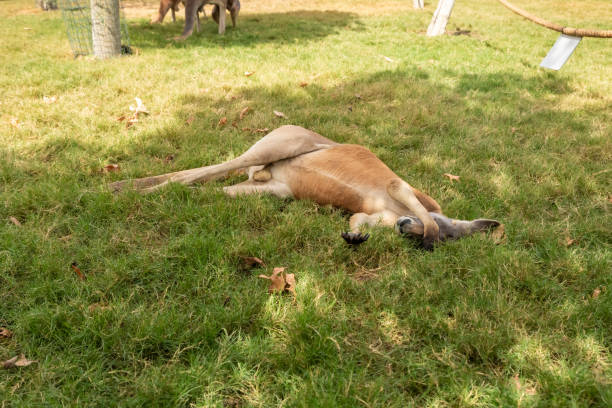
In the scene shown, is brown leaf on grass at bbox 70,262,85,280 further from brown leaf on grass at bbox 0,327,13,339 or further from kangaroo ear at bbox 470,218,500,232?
kangaroo ear at bbox 470,218,500,232

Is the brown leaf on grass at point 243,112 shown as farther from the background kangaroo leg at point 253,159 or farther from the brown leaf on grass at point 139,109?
the background kangaroo leg at point 253,159

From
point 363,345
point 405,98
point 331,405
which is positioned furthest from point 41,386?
point 405,98

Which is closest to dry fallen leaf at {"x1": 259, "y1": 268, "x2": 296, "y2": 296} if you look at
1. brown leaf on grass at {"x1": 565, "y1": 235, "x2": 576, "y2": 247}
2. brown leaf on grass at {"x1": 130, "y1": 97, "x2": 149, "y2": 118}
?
brown leaf on grass at {"x1": 565, "y1": 235, "x2": 576, "y2": 247}

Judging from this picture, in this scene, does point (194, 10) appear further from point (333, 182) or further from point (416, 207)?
point (416, 207)

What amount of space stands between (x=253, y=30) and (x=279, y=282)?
10.5m

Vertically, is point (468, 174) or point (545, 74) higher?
point (545, 74)

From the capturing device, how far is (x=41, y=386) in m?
1.85

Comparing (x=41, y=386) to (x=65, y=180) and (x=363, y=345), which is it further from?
(x=65, y=180)

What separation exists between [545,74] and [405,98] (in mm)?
3426

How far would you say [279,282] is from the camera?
251 centimetres

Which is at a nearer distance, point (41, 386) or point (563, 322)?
point (41, 386)

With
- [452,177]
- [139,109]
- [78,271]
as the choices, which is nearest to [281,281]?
[78,271]

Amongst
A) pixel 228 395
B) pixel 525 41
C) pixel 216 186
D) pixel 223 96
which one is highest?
pixel 525 41

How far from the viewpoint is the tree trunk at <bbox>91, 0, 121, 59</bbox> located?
7.49 m
